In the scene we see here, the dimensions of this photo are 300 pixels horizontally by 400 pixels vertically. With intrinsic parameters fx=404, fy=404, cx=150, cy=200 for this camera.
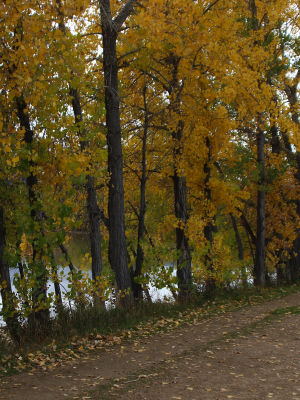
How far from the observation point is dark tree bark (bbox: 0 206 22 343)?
5.87 meters

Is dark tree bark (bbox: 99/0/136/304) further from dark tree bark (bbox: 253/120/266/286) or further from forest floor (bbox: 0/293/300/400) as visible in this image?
dark tree bark (bbox: 253/120/266/286)

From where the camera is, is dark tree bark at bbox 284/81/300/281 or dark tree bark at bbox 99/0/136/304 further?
dark tree bark at bbox 284/81/300/281

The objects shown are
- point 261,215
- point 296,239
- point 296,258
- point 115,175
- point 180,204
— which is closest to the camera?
point 115,175

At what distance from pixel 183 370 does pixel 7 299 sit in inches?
107

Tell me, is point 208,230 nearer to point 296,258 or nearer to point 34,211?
point 296,258

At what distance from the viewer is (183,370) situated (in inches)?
200

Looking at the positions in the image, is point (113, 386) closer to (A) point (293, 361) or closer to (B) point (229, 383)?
(B) point (229, 383)

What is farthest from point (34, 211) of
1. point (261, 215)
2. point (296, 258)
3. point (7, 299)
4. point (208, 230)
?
point (296, 258)

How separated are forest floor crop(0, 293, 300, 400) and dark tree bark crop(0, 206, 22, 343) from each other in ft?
3.90

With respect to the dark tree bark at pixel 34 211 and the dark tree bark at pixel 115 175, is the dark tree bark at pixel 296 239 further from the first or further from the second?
the dark tree bark at pixel 34 211

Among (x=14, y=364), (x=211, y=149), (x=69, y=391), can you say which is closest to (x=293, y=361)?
(x=69, y=391)

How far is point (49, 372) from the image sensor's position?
500 centimetres

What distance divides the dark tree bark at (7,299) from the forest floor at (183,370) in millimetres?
1190

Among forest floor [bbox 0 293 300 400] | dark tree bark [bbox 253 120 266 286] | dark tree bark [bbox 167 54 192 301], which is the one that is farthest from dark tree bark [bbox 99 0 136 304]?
dark tree bark [bbox 253 120 266 286]
